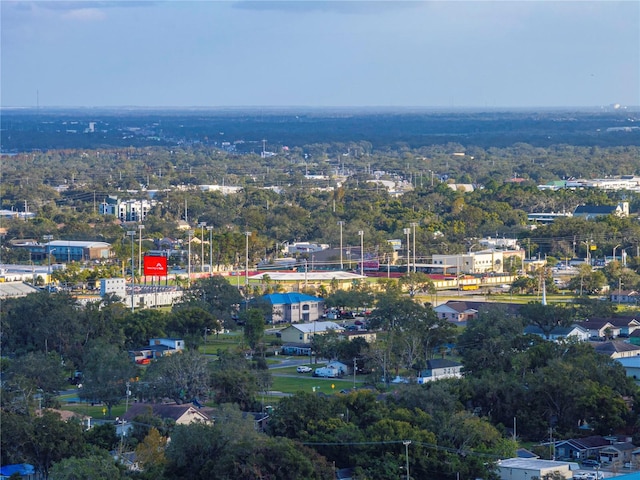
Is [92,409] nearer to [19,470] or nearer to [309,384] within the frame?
[309,384]

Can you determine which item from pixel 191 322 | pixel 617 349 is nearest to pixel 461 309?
pixel 191 322

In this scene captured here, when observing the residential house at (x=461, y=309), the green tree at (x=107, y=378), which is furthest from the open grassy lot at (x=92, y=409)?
the residential house at (x=461, y=309)

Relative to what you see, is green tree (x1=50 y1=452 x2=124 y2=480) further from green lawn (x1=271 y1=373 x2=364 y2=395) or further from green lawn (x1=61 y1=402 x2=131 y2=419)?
green lawn (x1=271 y1=373 x2=364 y2=395)

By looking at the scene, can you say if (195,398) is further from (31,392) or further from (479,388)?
(479,388)

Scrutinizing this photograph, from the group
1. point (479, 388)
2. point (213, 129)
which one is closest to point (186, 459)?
point (479, 388)

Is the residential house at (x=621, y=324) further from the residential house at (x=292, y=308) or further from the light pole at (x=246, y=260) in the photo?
the light pole at (x=246, y=260)

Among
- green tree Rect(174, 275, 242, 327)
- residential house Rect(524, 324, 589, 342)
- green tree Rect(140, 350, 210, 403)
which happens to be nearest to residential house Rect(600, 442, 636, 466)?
green tree Rect(140, 350, 210, 403)

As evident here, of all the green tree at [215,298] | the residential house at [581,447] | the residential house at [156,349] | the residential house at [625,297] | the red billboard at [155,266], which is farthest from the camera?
the red billboard at [155,266]
